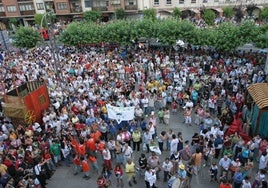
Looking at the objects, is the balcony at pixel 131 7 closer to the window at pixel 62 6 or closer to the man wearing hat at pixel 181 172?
the window at pixel 62 6

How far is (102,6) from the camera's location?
149ft

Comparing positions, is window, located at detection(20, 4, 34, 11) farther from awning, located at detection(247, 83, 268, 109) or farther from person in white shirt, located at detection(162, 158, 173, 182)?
person in white shirt, located at detection(162, 158, 173, 182)

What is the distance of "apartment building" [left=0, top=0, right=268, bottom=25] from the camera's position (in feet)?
141

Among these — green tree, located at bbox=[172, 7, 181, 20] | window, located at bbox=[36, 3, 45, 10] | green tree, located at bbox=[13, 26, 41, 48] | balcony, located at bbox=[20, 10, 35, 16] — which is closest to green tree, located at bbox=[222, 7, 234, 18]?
green tree, located at bbox=[172, 7, 181, 20]

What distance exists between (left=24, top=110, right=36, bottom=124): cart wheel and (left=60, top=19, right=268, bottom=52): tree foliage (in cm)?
1482

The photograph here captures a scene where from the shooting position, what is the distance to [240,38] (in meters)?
23.5

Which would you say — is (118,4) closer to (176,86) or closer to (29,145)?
(176,86)

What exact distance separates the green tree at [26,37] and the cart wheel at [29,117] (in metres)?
18.9

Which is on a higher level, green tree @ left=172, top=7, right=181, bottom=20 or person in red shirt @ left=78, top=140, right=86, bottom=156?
green tree @ left=172, top=7, right=181, bottom=20

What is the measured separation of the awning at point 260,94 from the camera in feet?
44.9

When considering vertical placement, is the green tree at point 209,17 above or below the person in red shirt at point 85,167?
above

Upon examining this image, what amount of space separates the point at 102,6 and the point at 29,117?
33302 millimetres


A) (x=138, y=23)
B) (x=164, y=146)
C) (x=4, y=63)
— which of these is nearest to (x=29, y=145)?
(x=164, y=146)

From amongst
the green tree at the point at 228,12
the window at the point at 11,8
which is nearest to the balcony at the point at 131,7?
the green tree at the point at 228,12
